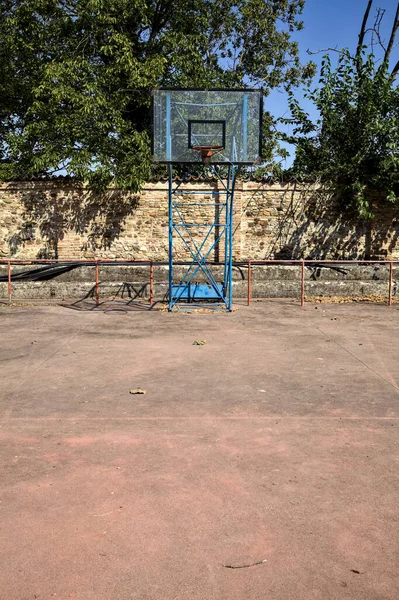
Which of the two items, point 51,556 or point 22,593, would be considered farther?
point 51,556

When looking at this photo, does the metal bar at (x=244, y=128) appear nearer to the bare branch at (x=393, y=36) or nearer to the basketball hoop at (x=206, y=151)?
the basketball hoop at (x=206, y=151)

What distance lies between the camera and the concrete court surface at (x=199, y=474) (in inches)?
118

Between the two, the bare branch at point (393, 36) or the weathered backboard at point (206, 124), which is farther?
the bare branch at point (393, 36)

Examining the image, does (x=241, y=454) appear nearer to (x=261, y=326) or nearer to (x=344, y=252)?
(x=261, y=326)

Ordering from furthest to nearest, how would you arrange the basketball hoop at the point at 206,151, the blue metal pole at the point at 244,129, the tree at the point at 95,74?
the tree at the point at 95,74
the blue metal pole at the point at 244,129
the basketball hoop at the point at 206,151

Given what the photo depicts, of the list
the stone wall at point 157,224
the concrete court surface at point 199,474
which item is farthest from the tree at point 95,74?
the concrete court surface at point 199,474

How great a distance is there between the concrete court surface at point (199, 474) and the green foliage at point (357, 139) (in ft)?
41.6

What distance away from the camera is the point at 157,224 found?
20453 mm

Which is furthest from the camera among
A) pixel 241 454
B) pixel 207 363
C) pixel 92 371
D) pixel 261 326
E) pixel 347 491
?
pixel 261 326

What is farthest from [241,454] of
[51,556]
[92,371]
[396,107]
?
[396,107]

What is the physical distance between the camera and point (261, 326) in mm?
10891

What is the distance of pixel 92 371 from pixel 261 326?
4399 millimetres

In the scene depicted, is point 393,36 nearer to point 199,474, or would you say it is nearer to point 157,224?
point 157,224

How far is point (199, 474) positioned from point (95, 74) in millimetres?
18848
